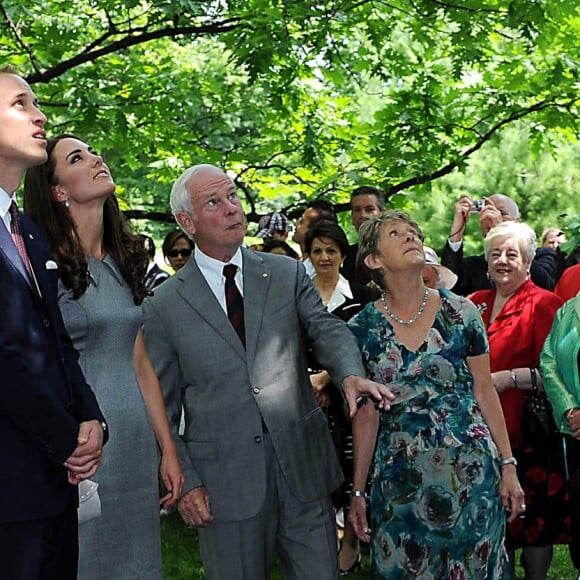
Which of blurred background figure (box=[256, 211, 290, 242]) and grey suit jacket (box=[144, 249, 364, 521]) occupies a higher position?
blurred background figure (box=[256, 211, 290, 242])

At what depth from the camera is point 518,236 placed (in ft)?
18.4

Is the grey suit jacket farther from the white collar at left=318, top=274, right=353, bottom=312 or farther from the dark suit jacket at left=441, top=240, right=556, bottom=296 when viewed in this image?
the dark suit jacket at left=441, top=240, right=556, bottom=296

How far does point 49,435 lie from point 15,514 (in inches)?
9.0

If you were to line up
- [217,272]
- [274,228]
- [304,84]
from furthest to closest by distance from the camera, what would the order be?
1. [304,84]
2. [274,228]
3. [217,272]

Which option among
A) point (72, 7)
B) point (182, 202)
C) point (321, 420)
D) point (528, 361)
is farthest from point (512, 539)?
point (72, 7)

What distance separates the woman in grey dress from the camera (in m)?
3.66

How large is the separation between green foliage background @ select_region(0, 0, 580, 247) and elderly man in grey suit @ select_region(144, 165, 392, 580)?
3717 millimetres

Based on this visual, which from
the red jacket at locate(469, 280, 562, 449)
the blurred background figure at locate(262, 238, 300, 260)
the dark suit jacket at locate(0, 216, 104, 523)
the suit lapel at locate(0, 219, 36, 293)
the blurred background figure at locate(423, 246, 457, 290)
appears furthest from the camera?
the blurred background figure at locate(262, 238, 300, 260)

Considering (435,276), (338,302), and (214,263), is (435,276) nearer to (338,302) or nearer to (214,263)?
(338,302)

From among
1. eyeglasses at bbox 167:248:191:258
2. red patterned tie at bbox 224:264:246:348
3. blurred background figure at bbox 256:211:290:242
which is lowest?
red patterned tie at bbox 224:264:246:348

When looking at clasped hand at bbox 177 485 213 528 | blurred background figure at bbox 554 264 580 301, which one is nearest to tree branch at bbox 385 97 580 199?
blurred background figure at bbox 554 264 580 301

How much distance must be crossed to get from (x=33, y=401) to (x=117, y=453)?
2.94ft

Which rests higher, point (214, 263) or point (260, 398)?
point (214, 263)

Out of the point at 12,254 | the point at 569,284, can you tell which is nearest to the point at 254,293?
the point at 12,254
